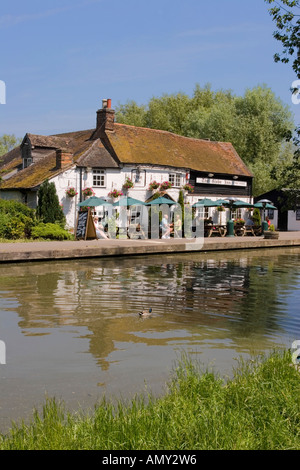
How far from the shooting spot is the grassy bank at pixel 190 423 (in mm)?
3783

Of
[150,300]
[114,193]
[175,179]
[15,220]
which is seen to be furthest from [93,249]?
[175,179]

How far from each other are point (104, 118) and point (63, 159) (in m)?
5.61

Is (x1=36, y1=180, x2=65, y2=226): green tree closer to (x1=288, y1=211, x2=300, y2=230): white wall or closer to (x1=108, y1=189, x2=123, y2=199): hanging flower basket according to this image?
(x1=108, y1=189, x2=123, y2=199): hanging flower basket

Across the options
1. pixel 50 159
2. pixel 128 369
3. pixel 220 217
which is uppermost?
pixel 50 159


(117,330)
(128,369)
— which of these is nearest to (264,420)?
(128,369)

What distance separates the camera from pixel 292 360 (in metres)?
5.95

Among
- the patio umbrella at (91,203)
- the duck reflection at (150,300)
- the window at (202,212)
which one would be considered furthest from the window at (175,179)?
the duck reflection at (150,300)

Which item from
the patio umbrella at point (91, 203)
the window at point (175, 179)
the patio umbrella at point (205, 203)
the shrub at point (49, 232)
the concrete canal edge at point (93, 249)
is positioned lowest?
the concrete canal edge at point (93, 249)

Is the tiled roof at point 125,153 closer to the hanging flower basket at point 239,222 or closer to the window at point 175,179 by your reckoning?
the window at point 175,179

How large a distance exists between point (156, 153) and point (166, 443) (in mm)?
34228

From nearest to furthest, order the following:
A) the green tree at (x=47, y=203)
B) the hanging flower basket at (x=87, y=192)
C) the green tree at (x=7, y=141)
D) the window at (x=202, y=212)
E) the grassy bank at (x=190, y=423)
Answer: the grassy bank at (x=190, y=423) < the green tree at (x=47, y=203) < the hanging flower basket at (x=87, y=192) < the window at (x=202, y=212) < the green tree at (x=7, y=141)

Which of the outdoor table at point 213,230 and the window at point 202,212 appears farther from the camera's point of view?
the window at point 202,212

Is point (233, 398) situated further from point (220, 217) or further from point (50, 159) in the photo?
point (220, 217)

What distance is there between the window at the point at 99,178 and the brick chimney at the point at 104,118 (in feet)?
11.4
